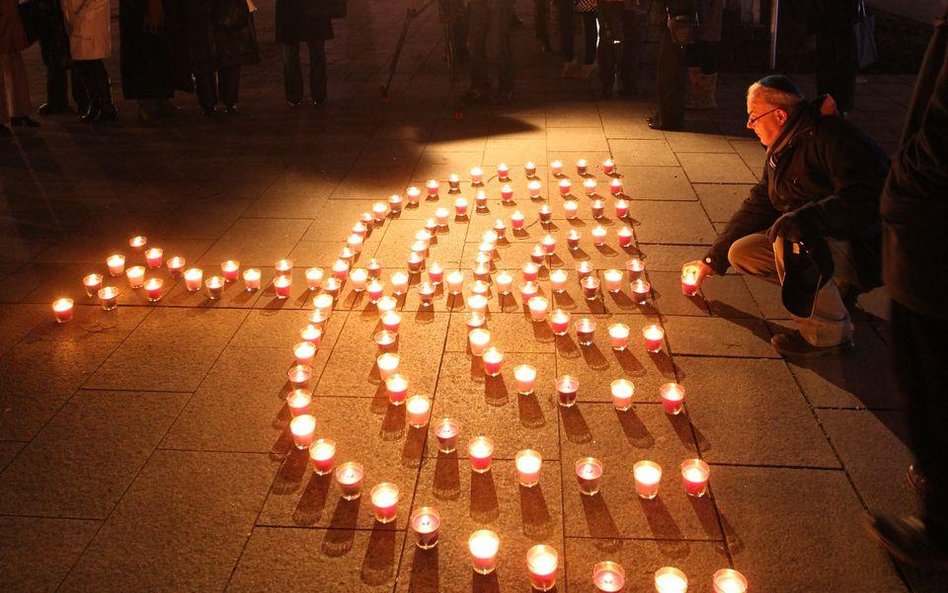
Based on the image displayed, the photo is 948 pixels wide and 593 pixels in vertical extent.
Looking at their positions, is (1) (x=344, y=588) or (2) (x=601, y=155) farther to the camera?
(2) (x=601, y=155)

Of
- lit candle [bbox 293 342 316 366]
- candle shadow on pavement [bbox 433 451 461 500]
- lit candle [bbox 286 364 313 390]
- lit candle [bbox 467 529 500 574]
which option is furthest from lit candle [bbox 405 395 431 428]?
lit candle [bbox 467 529 500 574]

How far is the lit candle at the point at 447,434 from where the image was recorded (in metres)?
3.29

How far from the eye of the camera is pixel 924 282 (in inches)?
92.1

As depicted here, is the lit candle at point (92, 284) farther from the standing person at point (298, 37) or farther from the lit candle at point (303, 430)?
the standing person at point (298, 37)

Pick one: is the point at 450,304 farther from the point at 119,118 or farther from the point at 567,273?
the point at 119,118

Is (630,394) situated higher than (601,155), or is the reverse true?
(601,155)

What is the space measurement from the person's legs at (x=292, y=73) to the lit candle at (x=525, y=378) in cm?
663

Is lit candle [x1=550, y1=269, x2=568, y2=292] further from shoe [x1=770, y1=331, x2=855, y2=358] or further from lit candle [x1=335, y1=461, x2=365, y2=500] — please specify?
lit candle [x1=335, y1=461, x2=365, y2=500]

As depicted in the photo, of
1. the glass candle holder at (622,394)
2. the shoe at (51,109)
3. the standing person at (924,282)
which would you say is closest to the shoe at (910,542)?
the standing person at (924,282)

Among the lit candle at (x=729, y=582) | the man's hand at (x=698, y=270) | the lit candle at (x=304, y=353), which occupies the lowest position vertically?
the lit candle at (x=729, y=582)

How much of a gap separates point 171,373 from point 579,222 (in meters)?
3.15

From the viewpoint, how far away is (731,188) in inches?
250

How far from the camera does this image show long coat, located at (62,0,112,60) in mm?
8258

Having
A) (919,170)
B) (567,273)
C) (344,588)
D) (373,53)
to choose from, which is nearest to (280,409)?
(344,588)
